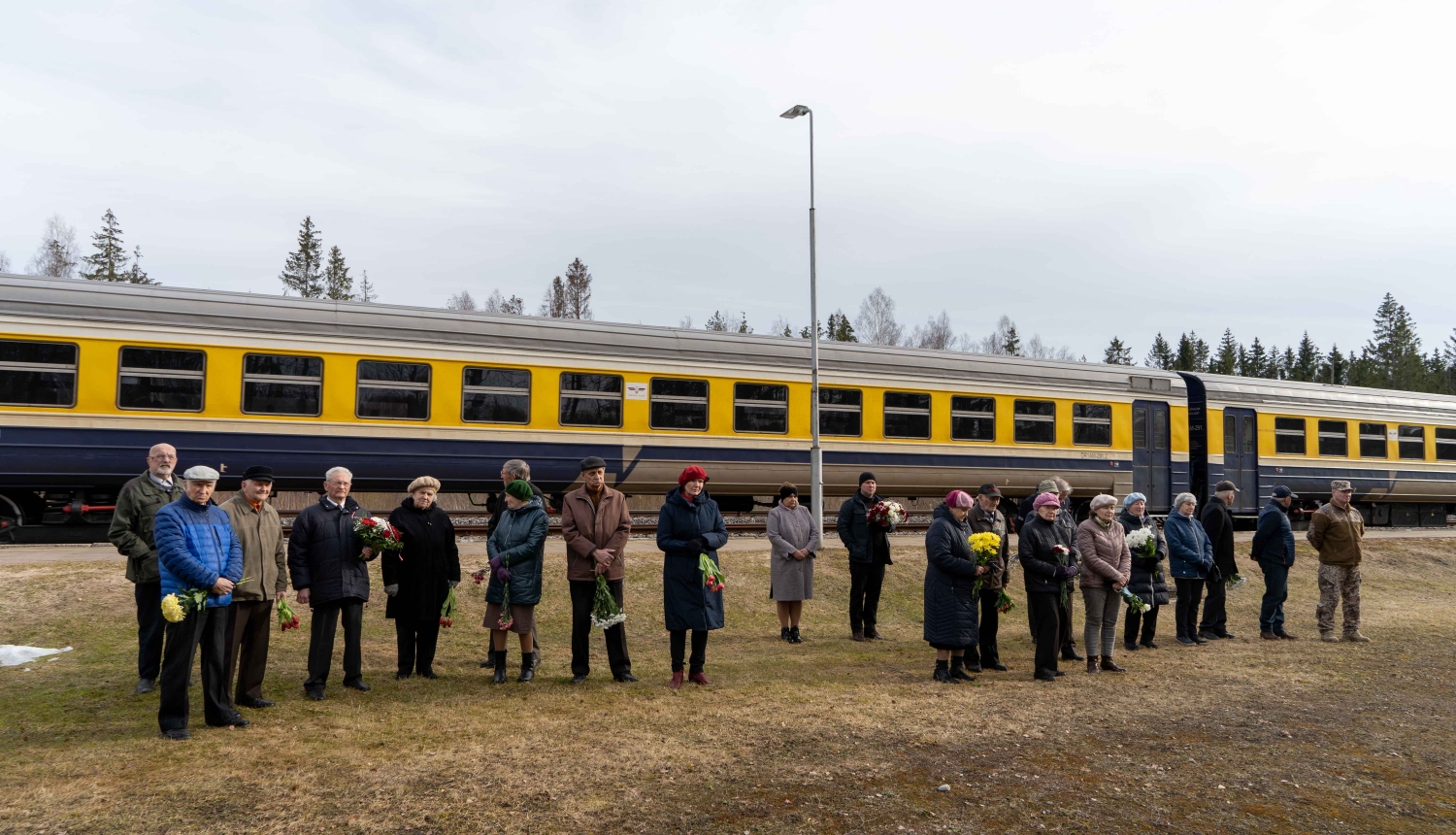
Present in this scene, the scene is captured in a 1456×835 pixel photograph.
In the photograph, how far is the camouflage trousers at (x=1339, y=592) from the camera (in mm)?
11477

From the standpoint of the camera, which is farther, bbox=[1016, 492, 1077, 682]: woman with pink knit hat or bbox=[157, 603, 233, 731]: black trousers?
bbox=[1016, 492, 1077, 682]: woman with pink knit hat

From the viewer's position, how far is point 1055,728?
7086 millimetres

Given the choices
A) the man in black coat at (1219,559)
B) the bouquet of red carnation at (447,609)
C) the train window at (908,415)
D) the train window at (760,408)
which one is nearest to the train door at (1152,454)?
the train window at (908,415)

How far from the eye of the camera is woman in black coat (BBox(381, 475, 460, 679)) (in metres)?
8.03

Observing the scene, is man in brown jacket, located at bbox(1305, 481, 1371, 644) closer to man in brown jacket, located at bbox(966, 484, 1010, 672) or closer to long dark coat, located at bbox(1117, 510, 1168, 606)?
long dark coat, located at bbox(1117, 510, 1168, 606)

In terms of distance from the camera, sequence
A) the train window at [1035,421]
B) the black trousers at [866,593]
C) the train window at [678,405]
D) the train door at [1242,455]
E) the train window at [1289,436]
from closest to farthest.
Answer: the black trousers at [866,593]
the train window at [678,405]
the train window at [1035,421]
the train door at [1242,455]
the train window at [1289,436]

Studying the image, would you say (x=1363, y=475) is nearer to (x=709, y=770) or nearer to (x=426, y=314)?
(x=426, y=314)

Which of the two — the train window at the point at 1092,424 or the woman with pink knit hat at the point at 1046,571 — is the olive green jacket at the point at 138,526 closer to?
the woman with pink knit hat at the point at 1046,571

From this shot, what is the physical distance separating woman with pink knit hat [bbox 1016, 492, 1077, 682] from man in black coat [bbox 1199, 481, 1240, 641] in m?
3.65

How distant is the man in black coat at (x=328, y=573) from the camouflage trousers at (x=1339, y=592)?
35.1 feet

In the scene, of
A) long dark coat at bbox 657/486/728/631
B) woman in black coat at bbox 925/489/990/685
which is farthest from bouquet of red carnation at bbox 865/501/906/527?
long dark coat at bbox 657/486/728/631

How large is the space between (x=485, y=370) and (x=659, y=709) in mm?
8362

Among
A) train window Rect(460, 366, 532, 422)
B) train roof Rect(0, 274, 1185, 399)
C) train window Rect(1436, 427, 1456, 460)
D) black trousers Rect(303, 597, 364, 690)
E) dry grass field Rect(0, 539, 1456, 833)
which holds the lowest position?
dry grass field Rect(0, 539, 1456, 833)

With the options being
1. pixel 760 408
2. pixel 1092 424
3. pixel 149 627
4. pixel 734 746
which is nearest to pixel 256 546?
pixel 149 627
